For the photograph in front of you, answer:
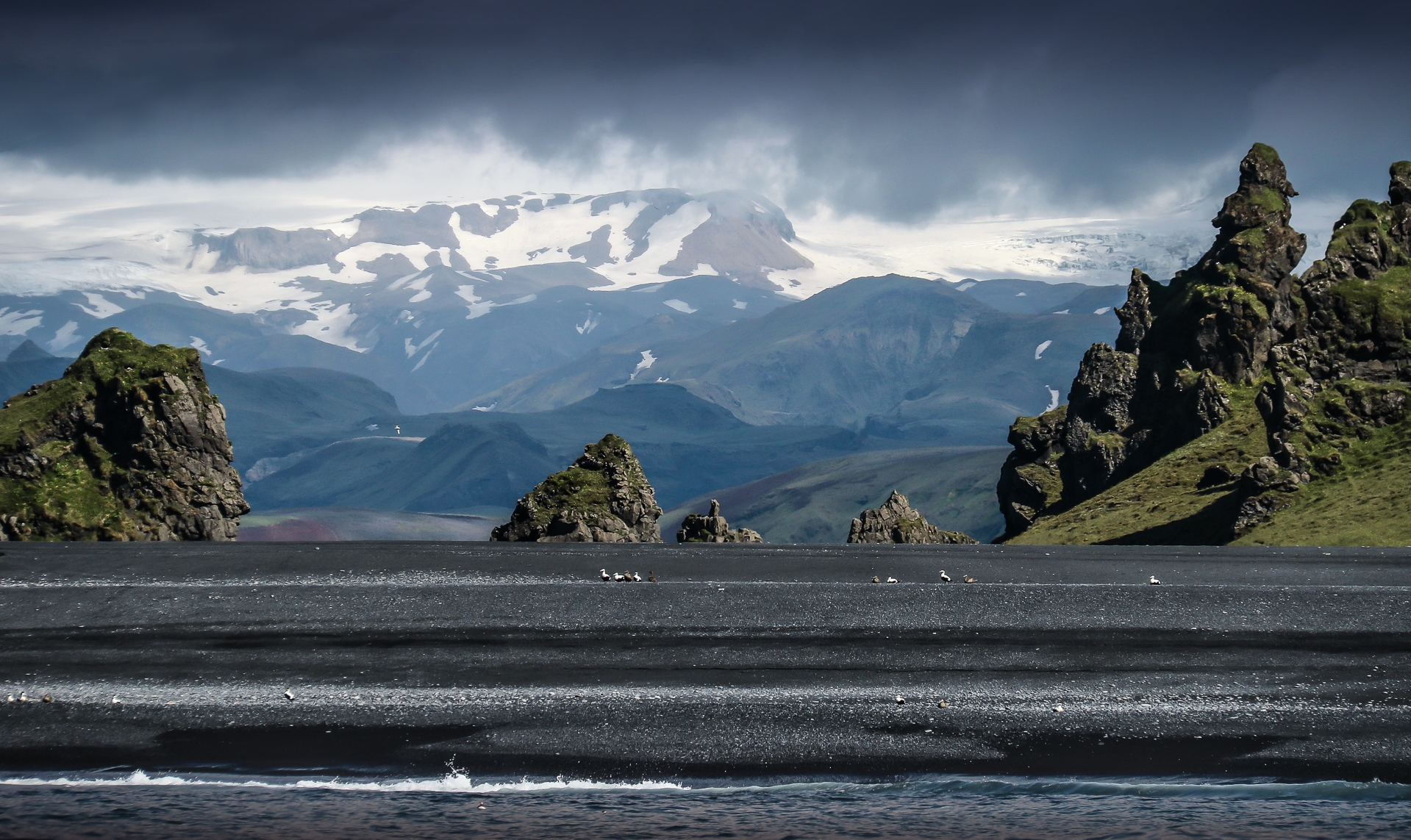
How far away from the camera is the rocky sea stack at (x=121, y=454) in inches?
4675

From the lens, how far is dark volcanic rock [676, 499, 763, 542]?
13225 centimetres

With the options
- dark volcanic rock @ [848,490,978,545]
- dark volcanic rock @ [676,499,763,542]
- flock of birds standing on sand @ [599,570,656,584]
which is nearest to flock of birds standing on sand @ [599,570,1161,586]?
flock of birds standing on sand @ [599,570,656,584]

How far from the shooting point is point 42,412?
127m

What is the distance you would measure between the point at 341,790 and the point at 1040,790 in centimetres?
1894

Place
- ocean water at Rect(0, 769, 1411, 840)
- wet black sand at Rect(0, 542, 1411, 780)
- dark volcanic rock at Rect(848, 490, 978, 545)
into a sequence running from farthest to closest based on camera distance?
dark volcanic rock at Rect(848, 490, 978, 545)
wet black sand at Rect(0, 542, 1411, 780)
ocean water at Rect(0, 769, 1411, 840)

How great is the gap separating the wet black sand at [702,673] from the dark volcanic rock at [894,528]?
245 feet

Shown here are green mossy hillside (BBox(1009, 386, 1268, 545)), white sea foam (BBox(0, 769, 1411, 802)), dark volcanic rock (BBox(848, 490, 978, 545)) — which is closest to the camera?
white sea foam (BBox(0, 769, 1411, 802))

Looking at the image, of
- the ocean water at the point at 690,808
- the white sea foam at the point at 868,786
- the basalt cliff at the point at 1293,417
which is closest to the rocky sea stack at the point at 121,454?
the white sea foam at the point at 868,786

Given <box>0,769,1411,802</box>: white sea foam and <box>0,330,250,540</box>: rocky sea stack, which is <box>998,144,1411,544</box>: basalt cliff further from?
<box>0,330,250,540</box>: rocky sea stack

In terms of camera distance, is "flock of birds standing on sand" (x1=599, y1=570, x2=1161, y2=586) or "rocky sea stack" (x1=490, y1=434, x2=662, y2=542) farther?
"rocky sea stack" (x1=490, y1=434, x2=662, y2=542)

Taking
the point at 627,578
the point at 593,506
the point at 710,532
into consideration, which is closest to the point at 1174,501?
the point at 710,532

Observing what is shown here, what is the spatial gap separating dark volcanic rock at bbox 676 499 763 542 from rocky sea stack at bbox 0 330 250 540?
48.2m

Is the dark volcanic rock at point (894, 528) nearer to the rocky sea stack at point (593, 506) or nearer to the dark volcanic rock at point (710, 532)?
the dark volcanic rock at point (710, 532)

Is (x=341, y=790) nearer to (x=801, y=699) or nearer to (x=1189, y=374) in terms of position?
(x=801, y=699)
